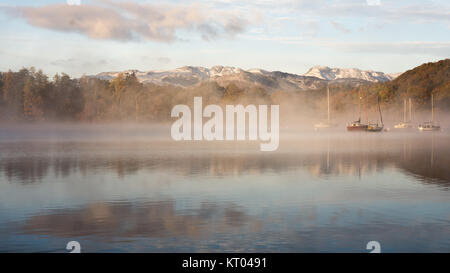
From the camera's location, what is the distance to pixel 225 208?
77.4ft

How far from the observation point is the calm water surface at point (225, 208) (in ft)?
57.1

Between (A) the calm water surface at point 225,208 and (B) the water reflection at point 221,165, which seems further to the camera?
(B) the water reflection at point 221,165

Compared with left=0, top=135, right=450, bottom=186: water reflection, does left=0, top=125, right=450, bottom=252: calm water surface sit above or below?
below

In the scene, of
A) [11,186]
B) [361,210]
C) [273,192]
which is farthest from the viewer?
[11,186]

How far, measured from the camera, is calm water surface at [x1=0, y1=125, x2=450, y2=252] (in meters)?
17.4

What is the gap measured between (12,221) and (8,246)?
163 inches

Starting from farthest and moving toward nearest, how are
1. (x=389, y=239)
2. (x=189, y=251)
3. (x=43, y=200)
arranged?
(x=43, y=200)
(x=389, y=239)
(x=189, y=251)

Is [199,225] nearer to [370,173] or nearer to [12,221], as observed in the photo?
[12,221]

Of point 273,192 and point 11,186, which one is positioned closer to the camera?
point 273,192

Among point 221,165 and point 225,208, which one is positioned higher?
point 221,165

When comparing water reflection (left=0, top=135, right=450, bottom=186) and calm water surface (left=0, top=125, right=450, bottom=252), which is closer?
calm water surface (left=0, top=125, right=450, bottom=252)

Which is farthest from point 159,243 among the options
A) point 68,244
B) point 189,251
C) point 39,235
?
point 39,235

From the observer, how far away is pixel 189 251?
16.3 m

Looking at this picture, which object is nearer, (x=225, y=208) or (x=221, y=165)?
(x=225, y=208)
